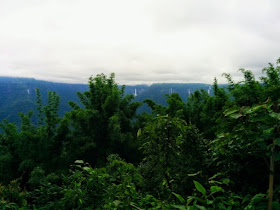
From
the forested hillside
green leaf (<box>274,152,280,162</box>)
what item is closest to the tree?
the forested hillside

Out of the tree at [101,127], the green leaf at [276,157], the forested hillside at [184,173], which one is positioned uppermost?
the green leaf at [276,157]

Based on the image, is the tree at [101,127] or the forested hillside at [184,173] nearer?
the forested hillside at [184,173]

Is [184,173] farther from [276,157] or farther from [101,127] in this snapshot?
[101,127]

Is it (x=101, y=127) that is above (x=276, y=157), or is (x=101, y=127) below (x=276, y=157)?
below

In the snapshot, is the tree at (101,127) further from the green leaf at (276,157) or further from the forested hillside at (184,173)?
the green leaf at (276,157)

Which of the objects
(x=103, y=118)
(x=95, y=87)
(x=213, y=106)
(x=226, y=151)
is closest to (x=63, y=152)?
(x=103, y=118)

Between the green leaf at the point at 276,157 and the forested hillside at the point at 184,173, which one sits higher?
the green leaf at the point at 276,157

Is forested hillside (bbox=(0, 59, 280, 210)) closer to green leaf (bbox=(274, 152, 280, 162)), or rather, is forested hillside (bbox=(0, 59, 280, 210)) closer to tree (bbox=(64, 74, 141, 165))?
green leaf (bbox=(274, 152, 280, 162))

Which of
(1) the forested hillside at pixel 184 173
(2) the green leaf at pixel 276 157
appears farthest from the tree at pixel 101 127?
(2) the green leaf at pixel 276 157

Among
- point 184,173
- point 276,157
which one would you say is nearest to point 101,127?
point 184,173

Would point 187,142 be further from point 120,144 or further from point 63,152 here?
point 120,144

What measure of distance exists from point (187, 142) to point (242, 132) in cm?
85

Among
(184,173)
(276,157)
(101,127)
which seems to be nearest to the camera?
(276,157)

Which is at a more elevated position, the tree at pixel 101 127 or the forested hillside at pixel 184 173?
the forested hillside at pixel 184 173
